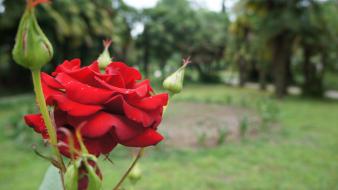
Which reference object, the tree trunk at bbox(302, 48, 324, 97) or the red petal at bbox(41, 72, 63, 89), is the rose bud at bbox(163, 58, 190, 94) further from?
the tree trunk at bbox(302, 48, 324, 97)

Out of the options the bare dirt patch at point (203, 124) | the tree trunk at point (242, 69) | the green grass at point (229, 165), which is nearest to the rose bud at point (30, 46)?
the green grass at point (229, 165)

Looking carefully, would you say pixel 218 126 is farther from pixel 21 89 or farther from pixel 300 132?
pixel 21 89

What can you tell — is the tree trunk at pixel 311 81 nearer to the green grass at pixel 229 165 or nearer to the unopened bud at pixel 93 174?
the green grass at pixel 229 165

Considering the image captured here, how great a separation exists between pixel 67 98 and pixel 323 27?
14.2 metres

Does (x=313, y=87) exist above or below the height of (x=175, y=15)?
below

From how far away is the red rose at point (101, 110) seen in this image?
431mm

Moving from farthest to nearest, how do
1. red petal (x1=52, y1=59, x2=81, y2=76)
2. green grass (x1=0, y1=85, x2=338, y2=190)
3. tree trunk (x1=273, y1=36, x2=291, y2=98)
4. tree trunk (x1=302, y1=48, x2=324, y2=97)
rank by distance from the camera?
tree trunk (x1=302, y1=48, x2=324, y2=97) → tree trunk (x1=273, y1=36, x2=291, y2=98) → green grass (x1=0, y1=85, x2=338, y2=190) → red petal (x1=52, y1=59, x2=81, y2=76)

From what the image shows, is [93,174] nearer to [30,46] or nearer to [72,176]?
[72,176]

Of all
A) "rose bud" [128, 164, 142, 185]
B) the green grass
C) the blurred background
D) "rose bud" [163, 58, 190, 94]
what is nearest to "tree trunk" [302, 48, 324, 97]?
the blurred background

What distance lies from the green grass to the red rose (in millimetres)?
4195

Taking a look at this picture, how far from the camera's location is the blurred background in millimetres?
5254

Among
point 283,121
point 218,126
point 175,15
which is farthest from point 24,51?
point 175,15

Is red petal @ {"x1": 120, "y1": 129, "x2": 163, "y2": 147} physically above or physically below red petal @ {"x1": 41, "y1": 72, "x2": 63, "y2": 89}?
below

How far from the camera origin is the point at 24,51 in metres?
0.41
